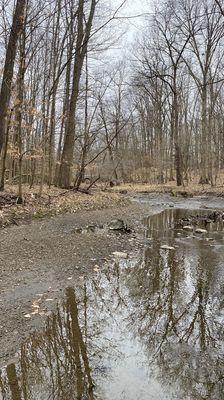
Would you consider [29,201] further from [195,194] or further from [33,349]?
[195,194]

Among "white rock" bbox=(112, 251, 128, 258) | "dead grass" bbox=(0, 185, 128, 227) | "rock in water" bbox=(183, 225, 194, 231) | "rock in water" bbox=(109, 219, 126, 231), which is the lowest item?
"white rock" bbox=(112, 251, 128, 258)

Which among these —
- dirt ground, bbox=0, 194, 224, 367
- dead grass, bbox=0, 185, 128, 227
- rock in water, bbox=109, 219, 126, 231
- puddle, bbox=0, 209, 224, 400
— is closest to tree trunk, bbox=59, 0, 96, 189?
dead grass, bbox=0, 185, 128, 227

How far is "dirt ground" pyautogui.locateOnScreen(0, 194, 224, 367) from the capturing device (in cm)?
482

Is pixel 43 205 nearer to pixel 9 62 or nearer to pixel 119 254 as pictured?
pixel 9 62

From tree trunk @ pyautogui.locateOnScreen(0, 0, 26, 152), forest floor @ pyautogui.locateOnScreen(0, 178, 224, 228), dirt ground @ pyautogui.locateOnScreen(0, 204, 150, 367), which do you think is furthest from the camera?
tree trunk @ pyautogui.locateOnScreen(0, 0, 26, 152)

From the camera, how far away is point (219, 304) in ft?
18.1

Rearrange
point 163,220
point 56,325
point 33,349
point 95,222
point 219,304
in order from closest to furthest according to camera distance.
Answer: point 33,349
point 56,325
point 219,304
point 95,222
point 163,220

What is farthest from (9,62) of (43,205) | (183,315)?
(183,315)

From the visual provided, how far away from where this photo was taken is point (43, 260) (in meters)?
7.56

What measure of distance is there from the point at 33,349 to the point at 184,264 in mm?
4342

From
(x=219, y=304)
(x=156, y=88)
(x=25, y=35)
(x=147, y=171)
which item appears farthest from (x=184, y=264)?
(x=147, y=171)

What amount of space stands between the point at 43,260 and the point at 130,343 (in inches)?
143

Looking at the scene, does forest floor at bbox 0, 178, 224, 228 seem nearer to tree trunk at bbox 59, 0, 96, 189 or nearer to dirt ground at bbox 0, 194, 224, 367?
dirt ground at bbox 0, 194, 224, 367

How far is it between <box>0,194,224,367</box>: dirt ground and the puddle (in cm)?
27
